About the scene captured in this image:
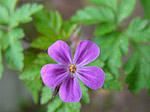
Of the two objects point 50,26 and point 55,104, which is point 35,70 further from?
point 50,26

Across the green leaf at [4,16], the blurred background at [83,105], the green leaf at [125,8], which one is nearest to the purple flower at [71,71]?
the green leaf at [125,8]

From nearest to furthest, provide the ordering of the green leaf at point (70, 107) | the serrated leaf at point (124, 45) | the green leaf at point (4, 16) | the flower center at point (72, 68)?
the flower center at point (72, 68)
the green leaf at point (70, 107)
the serrated leaf at point (124, 45)
the green leaf at point (4, 16)

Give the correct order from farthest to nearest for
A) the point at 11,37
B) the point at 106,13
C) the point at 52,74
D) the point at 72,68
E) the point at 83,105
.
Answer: the point at 83,105 < the point at 106,13 < the point at 11,37 < the point at 72,68 < the point at 52,74

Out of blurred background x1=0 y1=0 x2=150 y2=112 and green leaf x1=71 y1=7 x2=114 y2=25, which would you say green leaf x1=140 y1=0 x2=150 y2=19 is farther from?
blurred background x1=0 y1=0 x2=150 y2=112

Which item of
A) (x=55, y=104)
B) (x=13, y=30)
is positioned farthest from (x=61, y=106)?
(x=13, y=30)

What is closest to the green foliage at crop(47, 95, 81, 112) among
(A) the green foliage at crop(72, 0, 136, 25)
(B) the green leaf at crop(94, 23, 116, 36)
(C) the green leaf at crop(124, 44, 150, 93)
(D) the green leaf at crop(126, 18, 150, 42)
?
(C) the green leaf at crop(124, 44, 150, 93)

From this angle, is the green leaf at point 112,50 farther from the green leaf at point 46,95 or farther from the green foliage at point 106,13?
the green leaf at point 46,95

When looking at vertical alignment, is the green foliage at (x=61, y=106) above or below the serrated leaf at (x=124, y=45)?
below
